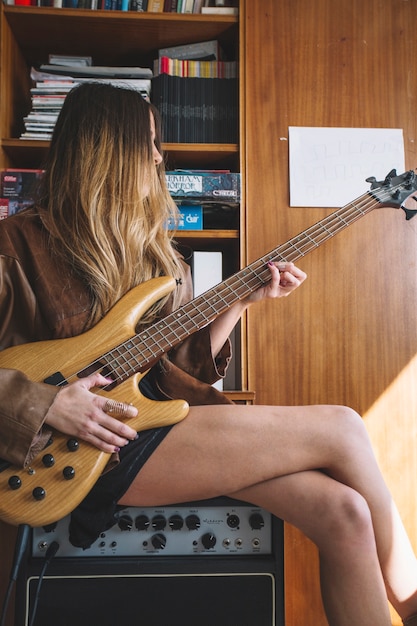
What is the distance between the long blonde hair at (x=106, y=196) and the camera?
1210 mm

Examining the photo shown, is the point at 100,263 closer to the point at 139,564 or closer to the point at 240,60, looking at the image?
the point at 139,564

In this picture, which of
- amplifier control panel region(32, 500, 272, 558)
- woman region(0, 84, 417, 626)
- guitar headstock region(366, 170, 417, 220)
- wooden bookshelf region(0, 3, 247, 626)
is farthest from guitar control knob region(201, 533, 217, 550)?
guitar headstock region(366, 170, 417, 220)

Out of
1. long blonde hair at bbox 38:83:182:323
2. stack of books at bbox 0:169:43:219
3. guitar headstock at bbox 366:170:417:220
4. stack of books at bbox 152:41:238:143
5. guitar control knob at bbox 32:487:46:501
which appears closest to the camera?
guitar control knob at bbox 32:487:46:501

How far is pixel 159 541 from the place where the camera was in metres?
1.15

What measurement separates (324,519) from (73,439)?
44cm

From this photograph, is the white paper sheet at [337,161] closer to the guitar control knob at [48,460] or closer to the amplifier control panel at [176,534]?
the amplifier control panel at [176,534]

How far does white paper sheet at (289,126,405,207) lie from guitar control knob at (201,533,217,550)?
1068 mm

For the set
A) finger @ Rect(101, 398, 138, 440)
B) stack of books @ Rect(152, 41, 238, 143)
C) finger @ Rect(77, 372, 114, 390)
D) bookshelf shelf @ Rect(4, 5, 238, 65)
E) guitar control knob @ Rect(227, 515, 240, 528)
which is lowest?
guitar control knob @ Rect(227, 515, 240, 528)

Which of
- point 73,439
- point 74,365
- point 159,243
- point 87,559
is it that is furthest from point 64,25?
point 87,559

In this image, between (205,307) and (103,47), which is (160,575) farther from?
(103,47)

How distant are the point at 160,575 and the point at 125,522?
12cm

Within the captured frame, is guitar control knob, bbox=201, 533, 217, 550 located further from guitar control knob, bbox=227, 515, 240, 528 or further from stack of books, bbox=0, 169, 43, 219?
stack of books, bbox=0, 169, 43, 219

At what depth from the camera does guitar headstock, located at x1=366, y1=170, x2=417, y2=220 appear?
1480 millimetres

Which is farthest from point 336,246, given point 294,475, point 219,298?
point 294,475
